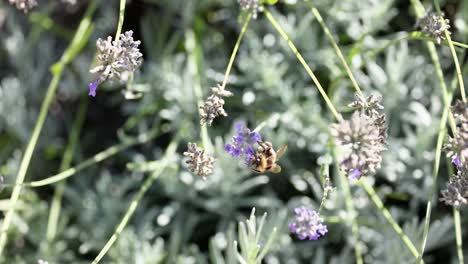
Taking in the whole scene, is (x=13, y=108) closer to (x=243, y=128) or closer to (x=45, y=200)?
(x=45, y=200)

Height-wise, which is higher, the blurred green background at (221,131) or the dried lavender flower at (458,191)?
the blurred green background at (221,131)

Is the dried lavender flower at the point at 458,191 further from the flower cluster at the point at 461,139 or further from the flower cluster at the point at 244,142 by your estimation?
the flower cluster at the point at 244,142

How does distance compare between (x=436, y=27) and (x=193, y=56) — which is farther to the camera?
(x=193, y=56)

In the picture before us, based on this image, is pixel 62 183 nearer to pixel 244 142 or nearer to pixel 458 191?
pixel 244 142

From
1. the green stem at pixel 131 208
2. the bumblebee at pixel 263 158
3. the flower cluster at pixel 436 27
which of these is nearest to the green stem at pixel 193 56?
the green stem at pixel 131 208

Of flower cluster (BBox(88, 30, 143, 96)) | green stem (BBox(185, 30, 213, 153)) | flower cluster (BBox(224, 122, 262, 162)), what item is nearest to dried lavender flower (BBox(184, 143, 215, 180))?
flower cluster (BBox(224, 122, 262, 162))

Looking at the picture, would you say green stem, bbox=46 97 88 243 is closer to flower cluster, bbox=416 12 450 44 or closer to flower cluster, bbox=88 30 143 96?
flower cluster, bbox=88 30 143 96

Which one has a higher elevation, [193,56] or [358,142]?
[193,56]

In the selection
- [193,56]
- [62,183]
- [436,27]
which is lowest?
[436,27]

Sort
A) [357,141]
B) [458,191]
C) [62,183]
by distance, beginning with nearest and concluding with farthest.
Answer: [357,141], [458,191], [62,183]

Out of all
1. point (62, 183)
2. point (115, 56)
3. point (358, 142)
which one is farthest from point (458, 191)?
point (62, 183)
